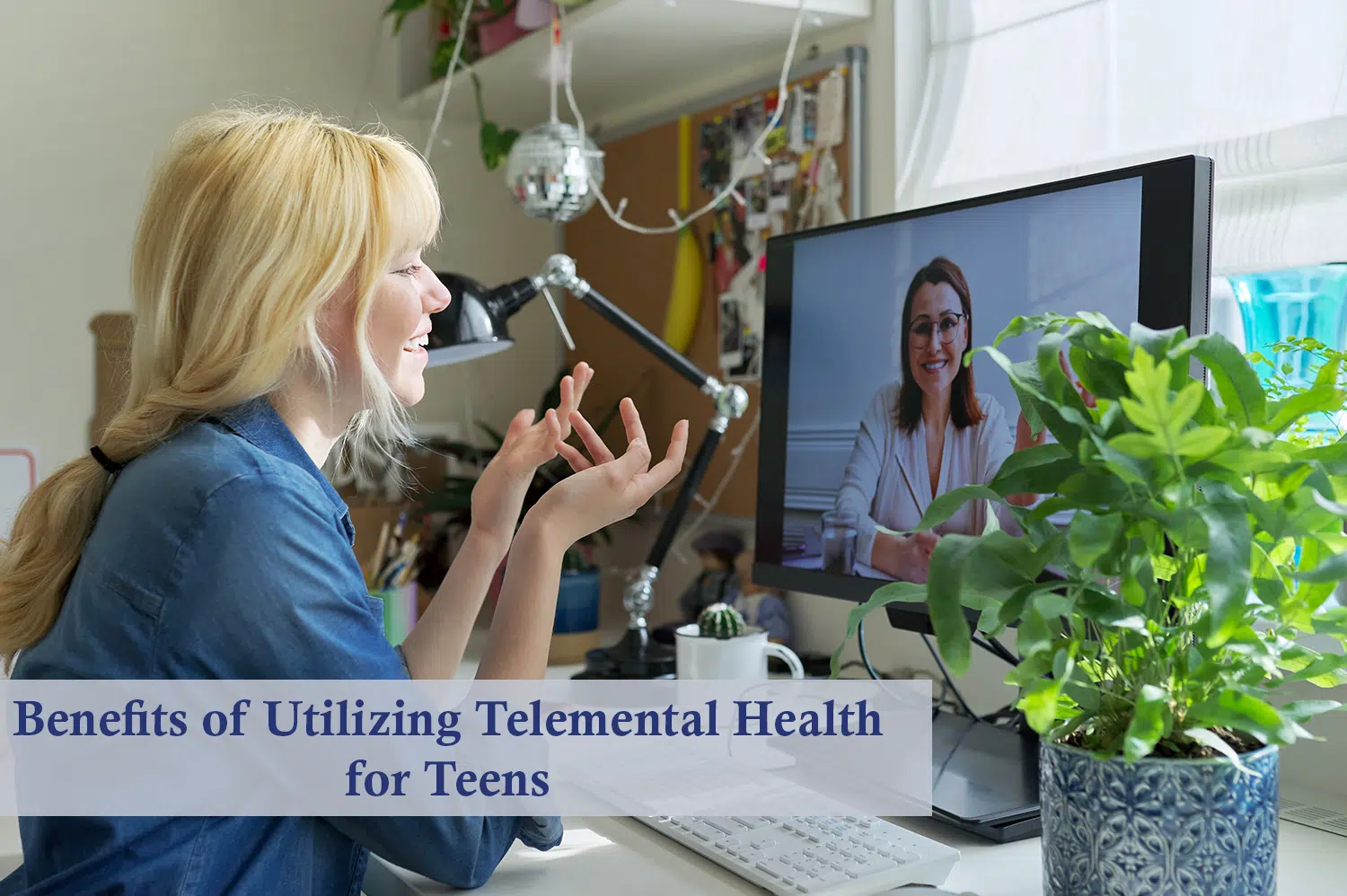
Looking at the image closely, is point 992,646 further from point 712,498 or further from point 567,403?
point 712,498

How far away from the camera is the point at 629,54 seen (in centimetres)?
163

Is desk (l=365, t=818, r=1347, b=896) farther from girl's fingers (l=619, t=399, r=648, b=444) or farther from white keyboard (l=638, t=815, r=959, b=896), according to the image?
girl's fingers (l=619, t=399, r=648, b=444)

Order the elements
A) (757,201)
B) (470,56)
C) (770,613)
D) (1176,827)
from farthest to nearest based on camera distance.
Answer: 1. (470,56)
2. (757,201)
3. (770,613)
4. (1176,827)

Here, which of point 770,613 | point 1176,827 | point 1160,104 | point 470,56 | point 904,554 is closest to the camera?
point 1176,827

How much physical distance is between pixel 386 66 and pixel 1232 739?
5.61 feet

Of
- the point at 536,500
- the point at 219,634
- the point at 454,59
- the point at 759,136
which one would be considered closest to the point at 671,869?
the point at 219,634

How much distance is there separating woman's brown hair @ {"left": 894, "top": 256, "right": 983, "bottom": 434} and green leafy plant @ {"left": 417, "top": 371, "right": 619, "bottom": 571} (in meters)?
0.61

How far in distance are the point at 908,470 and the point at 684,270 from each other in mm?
742

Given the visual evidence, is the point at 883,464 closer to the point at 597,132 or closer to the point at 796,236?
the point at 796,236

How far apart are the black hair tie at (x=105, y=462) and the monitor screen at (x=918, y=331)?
57cm

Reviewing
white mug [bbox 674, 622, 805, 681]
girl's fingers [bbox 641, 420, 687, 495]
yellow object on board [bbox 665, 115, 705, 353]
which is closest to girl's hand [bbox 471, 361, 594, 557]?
girl's fingers [bbox 641, 420, 687, 495]

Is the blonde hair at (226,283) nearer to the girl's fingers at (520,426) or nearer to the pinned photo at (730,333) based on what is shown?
the girl's fingers at (520,426)

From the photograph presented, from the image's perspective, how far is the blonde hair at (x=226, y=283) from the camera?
835mm

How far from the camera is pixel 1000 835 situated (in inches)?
34.4
